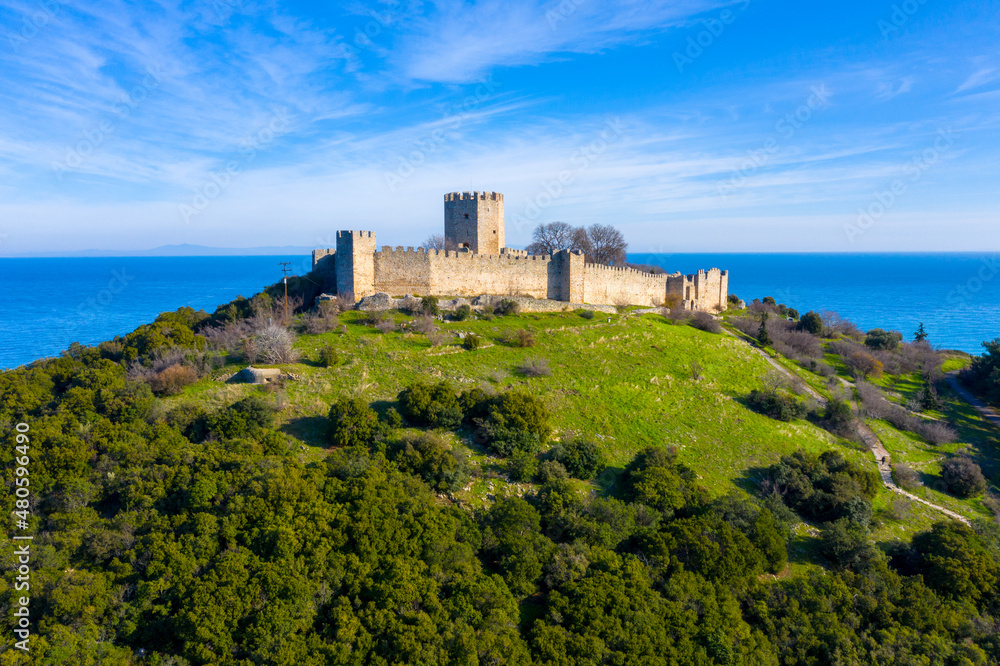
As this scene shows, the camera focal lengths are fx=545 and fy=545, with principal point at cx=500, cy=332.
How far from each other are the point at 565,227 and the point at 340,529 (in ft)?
154

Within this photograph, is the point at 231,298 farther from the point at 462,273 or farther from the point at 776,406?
the point at 776,406

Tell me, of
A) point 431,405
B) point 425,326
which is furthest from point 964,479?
point 425,326

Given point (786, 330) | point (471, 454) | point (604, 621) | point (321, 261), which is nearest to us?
point (604, 621)

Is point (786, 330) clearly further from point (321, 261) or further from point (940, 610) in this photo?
point (321, 261)

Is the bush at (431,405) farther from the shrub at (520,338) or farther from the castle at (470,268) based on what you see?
the castle at (470,268)

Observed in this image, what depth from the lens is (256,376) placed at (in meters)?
23.3

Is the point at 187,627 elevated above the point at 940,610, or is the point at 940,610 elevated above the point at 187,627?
the point at 187,627

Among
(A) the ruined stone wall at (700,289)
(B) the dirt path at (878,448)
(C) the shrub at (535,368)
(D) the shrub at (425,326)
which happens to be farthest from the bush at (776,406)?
(A) the ruined stone wall at (700,289)

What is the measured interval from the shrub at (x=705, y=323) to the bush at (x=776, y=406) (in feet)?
45.2

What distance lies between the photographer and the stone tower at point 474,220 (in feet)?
118

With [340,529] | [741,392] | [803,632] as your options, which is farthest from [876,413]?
[340,529]

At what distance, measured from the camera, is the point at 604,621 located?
1386cm

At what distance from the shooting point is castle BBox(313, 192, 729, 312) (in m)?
32.6

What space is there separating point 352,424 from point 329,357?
5983 mm
